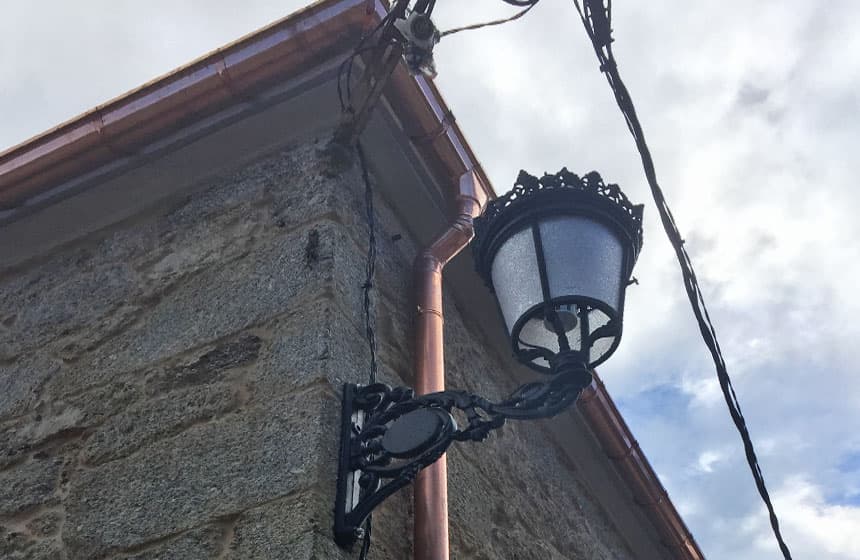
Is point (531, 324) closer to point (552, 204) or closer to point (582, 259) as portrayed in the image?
point (582, 259)

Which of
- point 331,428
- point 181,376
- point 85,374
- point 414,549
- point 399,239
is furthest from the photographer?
point 399,239

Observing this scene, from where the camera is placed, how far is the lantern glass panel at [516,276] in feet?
7.64

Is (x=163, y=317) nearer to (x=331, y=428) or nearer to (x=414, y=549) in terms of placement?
(x=331, y=428)

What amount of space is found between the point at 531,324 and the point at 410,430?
1.30 ft

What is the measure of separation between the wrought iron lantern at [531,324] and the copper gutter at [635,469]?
1704 millimetres

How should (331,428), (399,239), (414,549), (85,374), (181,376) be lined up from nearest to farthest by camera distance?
1. (331,428)
2. (414,549)
3. (181,376)
4. (85,374)
5. (399,239)

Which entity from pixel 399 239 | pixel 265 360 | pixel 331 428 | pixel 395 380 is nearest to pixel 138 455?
pixel 265 360

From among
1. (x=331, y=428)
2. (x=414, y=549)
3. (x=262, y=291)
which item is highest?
(x=262, y=291)

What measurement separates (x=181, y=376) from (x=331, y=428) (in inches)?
23.5

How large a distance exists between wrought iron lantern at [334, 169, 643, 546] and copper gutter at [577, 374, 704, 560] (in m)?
1.70

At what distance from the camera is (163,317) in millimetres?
2930

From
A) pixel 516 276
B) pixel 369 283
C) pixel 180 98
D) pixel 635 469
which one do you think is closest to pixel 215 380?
pixel 369 283

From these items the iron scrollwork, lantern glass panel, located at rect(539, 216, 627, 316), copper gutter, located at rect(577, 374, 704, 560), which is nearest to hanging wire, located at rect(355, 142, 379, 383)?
the iron scrollwork

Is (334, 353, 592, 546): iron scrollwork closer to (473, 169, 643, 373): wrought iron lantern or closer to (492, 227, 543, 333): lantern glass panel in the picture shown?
(473, 169, 643, 373): wrought iron lantern
